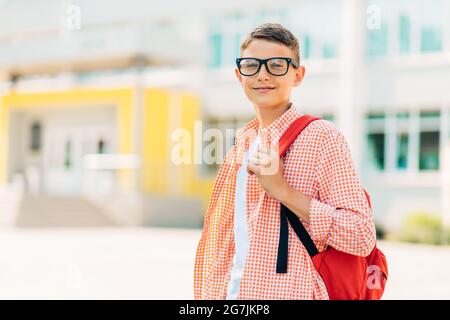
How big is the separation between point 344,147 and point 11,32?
26930mm

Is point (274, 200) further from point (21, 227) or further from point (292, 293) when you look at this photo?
point (21, 227)

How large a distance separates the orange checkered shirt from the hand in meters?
0.07

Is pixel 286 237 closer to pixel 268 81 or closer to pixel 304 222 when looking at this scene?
pixel 304 222

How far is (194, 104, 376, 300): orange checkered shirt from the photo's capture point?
5.85 feet

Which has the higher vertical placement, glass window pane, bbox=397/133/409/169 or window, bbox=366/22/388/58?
window, bbox=366/22/388/58

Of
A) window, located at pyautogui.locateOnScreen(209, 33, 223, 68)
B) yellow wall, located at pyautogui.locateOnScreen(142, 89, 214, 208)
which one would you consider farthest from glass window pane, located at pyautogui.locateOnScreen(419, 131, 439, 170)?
window, located at pyautogui.locateOnScreen(209, 33, 223, 68)

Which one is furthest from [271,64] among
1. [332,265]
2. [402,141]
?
[402,141]

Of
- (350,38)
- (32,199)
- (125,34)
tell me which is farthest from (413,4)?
(32,199)

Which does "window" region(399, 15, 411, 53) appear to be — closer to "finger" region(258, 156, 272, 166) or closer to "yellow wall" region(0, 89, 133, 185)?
"yellow wall" region(0, 89, 133, 185)

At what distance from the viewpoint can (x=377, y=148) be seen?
816 inches

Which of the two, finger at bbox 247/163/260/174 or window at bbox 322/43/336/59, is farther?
window at bbox 322/43/336/59

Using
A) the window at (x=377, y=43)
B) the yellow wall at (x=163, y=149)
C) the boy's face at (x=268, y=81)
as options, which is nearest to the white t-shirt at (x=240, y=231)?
the boy's face at (x=268, y=81)

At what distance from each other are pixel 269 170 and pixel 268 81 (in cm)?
27
